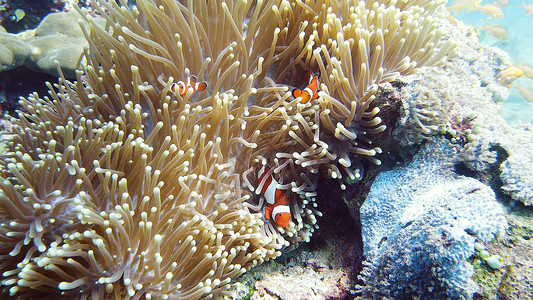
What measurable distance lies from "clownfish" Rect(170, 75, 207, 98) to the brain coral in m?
0.07

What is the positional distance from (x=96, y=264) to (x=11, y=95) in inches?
147

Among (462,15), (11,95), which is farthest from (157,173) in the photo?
(462,15)

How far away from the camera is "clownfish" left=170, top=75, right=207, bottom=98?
1862 millimetres

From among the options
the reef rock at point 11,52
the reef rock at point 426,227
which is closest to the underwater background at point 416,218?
the reef rock at point 426,227

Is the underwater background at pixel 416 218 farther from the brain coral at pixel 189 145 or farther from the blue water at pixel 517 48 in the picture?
the blue water at pixel 517 48

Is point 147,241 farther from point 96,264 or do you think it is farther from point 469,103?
point 469,103

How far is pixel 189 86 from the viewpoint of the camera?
6.23 ft

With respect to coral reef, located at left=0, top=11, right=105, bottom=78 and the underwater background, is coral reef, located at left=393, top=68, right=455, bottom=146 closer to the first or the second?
the underwater background

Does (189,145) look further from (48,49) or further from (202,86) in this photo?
(48,49)

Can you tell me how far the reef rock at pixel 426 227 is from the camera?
4.47 ft

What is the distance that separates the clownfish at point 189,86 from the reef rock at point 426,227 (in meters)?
1.33

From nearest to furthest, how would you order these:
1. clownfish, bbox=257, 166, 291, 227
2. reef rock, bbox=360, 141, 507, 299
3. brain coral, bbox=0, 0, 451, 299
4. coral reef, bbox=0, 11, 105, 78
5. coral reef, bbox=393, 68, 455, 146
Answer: reef rock, bbox=360, 141, 507, 299, brain coral, bbox=0, 0, 451, 299, coral reef, bbox=393, 68, 455, 146, clownfish, bbox=257, 166, 291, 227, coral reef, bbox=0, 11, 105, 78

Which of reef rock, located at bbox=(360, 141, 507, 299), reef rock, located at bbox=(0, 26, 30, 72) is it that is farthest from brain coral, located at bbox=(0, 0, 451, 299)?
reef rock, located at bbox=(0, 26, 30, 72)

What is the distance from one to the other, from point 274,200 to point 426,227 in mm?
889
